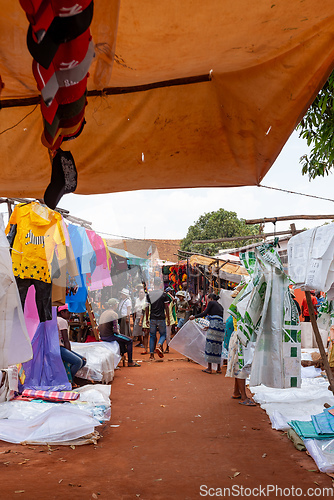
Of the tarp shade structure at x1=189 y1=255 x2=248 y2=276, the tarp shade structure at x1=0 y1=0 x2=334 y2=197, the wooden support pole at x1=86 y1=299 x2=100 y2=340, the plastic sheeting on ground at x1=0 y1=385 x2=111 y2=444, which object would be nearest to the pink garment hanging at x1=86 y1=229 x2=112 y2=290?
the wooden support pole at x1=86 y1=299 x2=100 y2=340

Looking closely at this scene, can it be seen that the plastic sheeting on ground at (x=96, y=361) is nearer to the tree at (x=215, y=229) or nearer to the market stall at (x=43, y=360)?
the market stall at (x=43, y=360)

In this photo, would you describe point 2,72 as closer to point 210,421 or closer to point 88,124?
point 88,124

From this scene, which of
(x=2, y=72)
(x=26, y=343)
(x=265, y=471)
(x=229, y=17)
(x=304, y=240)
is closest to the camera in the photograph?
(x=229, y=17)

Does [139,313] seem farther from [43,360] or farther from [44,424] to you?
[44,424]

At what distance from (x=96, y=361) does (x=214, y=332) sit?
2.99 metres

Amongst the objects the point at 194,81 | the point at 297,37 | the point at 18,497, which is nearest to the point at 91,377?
the point at 18,497

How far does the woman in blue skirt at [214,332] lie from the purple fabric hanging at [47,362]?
3729mm

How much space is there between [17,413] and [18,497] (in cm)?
204

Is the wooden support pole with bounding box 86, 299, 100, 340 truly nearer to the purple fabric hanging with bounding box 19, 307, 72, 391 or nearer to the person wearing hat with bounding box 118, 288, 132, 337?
the person wearing hat with bounding box 118, 288, 132, 337

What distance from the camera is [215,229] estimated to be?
35094mm

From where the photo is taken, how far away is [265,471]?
4172 millimetres

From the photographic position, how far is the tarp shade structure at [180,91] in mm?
2152

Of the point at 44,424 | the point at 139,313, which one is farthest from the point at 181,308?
the point at 44,424

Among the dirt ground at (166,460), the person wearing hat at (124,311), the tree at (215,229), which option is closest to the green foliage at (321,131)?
the dirt ground at (166,460)
